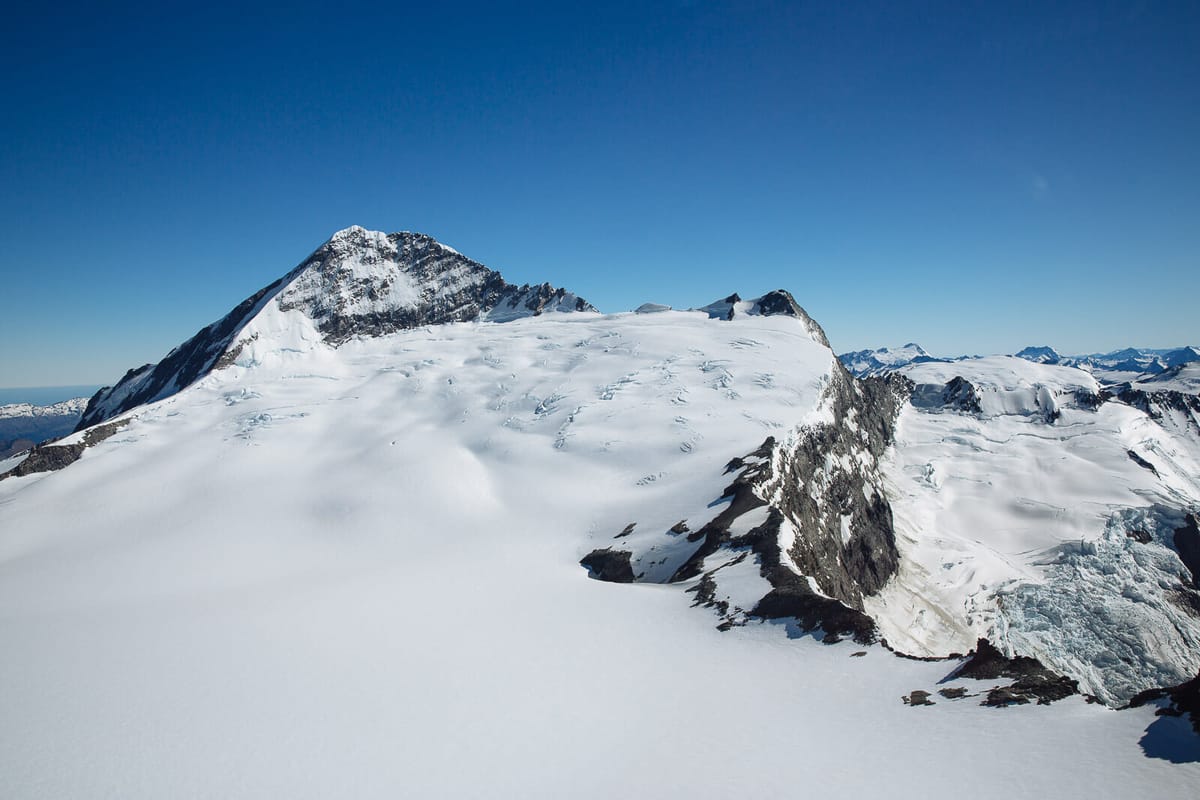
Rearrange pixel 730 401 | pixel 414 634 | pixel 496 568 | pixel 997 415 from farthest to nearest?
pixel 997 415 < pixel 730 401 < pixel 496 568 < pixel 414 634

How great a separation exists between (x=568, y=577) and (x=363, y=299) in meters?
124

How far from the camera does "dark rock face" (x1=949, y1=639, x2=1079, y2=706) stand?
17.8m

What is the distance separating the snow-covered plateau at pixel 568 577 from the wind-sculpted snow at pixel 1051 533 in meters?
Answer: 0.65

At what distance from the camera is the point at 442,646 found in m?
29.0

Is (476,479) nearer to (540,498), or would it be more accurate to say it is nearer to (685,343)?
(540,498)

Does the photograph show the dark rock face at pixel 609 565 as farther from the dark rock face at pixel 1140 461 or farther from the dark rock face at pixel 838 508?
the dark rock face at pixel 1140 461

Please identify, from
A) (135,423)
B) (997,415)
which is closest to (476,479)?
(135,423)

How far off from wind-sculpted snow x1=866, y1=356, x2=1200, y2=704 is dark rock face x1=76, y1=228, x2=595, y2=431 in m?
104

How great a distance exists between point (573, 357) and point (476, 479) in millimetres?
44794

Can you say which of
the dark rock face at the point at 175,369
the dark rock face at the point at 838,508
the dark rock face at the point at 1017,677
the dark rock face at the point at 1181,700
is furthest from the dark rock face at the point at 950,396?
the dark rock face at the point at 175,369

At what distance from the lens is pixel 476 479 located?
65312mm

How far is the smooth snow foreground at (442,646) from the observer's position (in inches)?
678

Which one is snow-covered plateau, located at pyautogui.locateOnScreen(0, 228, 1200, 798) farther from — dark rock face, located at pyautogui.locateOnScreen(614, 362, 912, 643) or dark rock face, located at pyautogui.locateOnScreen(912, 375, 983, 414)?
dark rock face, located at pyautogui.locateOnScreen(912, 375, 983, 414)

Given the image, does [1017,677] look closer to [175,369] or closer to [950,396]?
[175,369]
